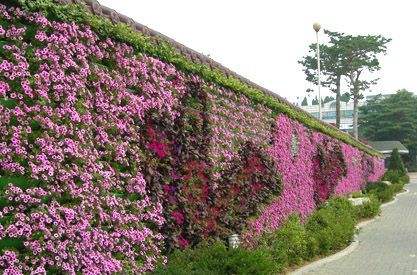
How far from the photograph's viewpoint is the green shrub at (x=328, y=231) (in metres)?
10.7

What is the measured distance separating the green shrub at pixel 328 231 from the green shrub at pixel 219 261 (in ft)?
13.3

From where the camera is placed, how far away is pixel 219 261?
20.7 ft

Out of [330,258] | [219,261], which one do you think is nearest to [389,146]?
[330,258]

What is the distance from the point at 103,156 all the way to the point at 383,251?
7.36 m

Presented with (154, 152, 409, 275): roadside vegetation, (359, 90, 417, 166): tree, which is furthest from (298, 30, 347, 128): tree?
(154, 152, 409, 275): roadside vegetation

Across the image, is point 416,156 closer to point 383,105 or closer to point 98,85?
point 383,105

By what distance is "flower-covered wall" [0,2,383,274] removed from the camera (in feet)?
15.1

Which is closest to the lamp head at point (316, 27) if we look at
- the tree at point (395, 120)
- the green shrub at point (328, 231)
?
the green shrub at point (328, 231)

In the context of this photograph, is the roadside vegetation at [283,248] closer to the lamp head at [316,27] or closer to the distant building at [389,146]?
the lamp head at [316,27]

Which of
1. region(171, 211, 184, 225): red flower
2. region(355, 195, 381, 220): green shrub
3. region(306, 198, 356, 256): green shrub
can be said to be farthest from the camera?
region(355, 195, 381, 220): green shrub

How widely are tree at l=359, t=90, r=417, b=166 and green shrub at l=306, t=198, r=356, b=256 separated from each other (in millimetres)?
60372

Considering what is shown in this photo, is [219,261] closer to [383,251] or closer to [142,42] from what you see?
[142,42]

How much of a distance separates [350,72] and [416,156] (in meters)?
25.9

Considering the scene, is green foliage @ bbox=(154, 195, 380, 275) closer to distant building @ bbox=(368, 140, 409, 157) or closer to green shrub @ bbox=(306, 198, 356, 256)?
green shrub @ bbox=(306, 198, 356, 256)
